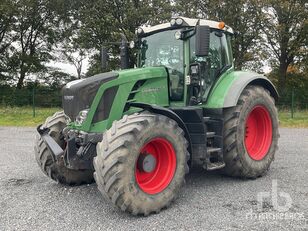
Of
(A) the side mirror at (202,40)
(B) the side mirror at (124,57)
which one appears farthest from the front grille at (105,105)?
(B) the side mirror at (124,57)

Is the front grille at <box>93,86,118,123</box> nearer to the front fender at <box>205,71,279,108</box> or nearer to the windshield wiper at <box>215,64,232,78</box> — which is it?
the front fender at <box>205,71,279,108</box>

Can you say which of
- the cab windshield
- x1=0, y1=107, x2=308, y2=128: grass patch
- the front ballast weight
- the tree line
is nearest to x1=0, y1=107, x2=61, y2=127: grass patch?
x1=0, y1=107, x2=308, y2=128: grass patch

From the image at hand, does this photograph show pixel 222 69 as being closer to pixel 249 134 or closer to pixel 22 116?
pixel 249 134

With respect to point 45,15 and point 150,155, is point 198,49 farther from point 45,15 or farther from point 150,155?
point 45,15

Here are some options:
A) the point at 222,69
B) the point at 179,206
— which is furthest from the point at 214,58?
the point at 179,206

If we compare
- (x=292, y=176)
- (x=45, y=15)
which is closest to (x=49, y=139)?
(x=292, y=176)

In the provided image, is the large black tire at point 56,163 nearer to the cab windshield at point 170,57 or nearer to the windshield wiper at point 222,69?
the cab windshield at point 170,57

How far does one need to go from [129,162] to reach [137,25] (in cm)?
2263

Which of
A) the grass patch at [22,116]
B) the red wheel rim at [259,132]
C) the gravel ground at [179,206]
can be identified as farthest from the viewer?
the grass patch at [22,116]

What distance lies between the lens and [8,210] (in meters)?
4.68

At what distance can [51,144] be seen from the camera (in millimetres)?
5086

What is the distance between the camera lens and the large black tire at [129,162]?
4160 millimetres

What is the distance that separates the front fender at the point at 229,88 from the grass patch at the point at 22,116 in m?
12.1

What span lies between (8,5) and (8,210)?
88.3 ft
